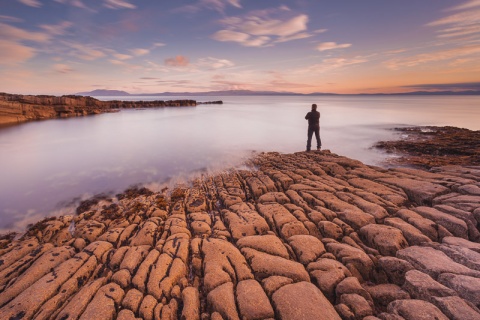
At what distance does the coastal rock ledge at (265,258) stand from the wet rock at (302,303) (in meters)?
0.02

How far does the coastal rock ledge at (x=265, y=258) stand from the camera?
12.4 feet

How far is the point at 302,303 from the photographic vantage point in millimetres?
3727

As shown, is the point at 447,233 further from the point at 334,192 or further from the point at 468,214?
the point at 334,192

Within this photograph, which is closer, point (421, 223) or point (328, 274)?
point (328, 274)

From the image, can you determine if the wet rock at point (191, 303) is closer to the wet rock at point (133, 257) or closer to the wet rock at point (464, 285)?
the wet rock at point (133, 257)

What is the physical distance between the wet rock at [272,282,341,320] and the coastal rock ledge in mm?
18

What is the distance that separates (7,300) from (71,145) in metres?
18.6

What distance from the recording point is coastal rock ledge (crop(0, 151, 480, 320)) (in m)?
3.79

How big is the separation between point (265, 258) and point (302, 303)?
1.25 metres

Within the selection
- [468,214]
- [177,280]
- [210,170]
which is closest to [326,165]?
[468,214]

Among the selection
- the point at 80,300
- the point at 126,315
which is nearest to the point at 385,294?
the point at 126,315

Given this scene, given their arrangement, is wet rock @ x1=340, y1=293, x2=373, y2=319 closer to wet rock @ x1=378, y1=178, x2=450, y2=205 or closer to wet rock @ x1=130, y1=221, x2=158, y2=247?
wet rock @ x1=130, y1=221, x2=158, y2=247

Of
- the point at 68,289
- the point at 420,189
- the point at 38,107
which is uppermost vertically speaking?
the point at 38,107

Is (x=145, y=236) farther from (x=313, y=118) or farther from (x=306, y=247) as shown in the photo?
(x=313, y=118)
